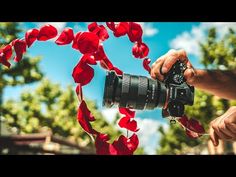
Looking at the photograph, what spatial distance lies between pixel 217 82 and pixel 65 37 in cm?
88

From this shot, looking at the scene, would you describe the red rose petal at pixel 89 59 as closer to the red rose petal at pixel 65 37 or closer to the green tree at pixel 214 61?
the red rose petal at pixel 65 37

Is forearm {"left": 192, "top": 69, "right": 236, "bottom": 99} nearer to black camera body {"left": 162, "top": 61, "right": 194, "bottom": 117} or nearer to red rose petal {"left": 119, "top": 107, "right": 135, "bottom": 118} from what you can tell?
black camera body {"left": 162, "top": 61, "right": 194, "bottom": 117}

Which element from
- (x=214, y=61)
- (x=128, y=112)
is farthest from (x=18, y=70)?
(x=128, y=112)

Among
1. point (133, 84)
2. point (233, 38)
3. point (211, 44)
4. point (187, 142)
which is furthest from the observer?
point (187, 142)

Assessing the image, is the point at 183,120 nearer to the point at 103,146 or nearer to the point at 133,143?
the point at 133,143

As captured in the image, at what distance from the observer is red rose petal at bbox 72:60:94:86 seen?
4.45 ft

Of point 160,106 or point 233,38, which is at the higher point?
point 233,38

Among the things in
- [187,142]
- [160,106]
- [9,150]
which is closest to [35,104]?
[9,150]

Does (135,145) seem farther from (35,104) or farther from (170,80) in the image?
(35,104)

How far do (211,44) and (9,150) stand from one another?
774cm

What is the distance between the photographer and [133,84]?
1.65 metres

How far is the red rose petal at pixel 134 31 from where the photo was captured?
1.59 m

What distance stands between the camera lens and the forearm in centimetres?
22

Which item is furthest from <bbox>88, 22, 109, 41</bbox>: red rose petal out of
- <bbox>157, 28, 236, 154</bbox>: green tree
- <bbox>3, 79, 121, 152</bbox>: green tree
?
<bbox>3, 79, 121, 152</bbox>: green tree
